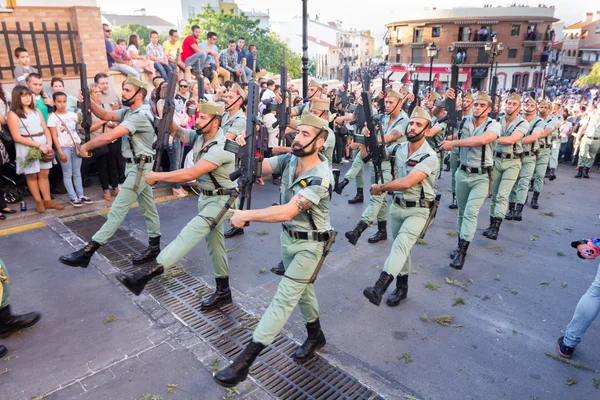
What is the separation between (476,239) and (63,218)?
23.0ft

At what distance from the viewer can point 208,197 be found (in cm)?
455

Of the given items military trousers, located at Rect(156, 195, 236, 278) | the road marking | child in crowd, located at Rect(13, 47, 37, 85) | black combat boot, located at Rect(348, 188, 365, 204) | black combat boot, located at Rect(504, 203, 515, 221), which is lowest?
black combat boot, located at Rect(504, 203, 515, 221)

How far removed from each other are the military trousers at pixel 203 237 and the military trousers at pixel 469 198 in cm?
341

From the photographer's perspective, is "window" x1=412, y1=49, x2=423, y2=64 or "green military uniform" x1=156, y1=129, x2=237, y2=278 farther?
"window" x1=412, y1=49, x2=423, y2=64

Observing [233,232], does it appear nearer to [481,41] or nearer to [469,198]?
[469,198]

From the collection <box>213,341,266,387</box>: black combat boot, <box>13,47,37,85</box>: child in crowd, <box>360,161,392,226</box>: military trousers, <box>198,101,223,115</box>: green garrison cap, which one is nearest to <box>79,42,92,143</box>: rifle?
<box>13,47,37,85</box>: child in crowd

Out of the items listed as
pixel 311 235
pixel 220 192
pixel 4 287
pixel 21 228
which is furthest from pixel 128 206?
pixel 311 235

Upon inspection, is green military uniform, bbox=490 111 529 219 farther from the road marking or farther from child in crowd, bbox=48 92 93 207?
the road marking

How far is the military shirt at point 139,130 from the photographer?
17.4ft

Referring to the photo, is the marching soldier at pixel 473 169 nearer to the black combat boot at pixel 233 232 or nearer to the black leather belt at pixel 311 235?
the black leather belt at pixel 311 235

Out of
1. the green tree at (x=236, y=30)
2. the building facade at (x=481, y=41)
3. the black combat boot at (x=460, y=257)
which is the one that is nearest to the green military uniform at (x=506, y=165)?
the black combat boot at (x=460, y=257)

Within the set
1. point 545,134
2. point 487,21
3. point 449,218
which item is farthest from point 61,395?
point 487,21

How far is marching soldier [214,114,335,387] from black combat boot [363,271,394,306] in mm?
615

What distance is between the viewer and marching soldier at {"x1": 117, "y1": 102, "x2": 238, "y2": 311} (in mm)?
4148
